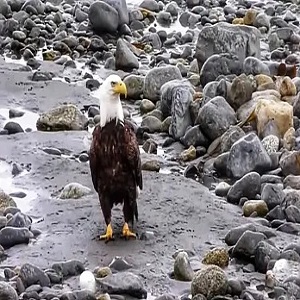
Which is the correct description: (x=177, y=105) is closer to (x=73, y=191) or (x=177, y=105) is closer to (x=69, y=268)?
(x=73, y=191)

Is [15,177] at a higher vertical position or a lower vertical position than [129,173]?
lower

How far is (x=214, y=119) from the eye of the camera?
10125 millimetres

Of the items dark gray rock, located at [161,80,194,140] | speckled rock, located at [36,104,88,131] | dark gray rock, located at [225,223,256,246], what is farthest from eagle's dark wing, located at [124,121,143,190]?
speckled rock, located at [36,104,88,131]

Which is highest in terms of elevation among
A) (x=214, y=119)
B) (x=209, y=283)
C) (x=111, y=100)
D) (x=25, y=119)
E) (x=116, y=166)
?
(x=111, y=100)

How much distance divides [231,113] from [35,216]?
3.14m

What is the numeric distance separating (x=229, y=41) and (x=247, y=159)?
387 cm

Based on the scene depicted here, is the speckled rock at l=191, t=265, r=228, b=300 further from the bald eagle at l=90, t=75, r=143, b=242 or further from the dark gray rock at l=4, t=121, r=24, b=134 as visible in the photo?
the dark gray rock at l=4, t=121, r=24, b=134

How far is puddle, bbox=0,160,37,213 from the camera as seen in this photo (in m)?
8.30

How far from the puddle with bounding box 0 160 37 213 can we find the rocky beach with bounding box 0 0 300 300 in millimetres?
20

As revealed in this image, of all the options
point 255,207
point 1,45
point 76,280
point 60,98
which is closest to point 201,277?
point 76,280

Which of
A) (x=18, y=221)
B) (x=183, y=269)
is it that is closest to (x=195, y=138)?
(x=18, y=221)

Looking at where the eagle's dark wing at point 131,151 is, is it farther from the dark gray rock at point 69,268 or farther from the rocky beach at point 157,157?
the dark gray rock at point 69,268

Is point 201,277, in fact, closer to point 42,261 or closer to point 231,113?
point 42,261

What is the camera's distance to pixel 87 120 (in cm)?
1084
